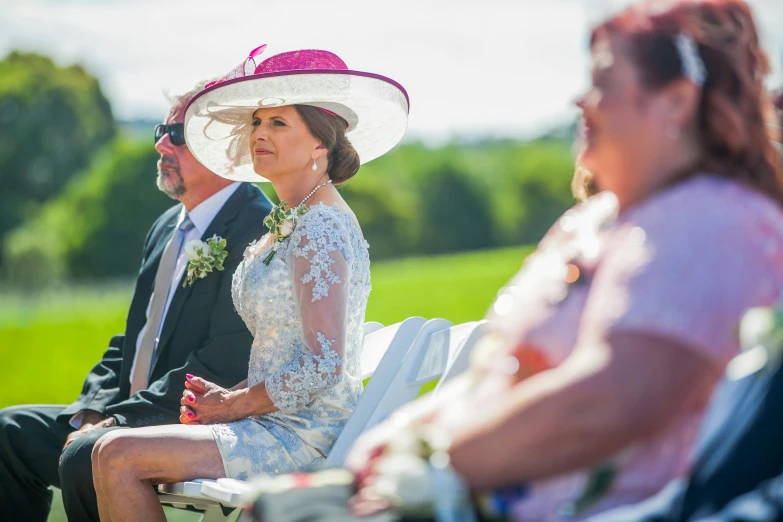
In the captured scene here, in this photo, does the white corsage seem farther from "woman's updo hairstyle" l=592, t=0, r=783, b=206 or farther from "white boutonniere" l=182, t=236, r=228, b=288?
"white boutonniere" l=182, t=236, r=228, b=288

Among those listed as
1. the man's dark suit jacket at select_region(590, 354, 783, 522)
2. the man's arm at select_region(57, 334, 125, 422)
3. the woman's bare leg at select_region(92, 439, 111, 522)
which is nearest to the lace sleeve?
the woman's bare leg at select_region(92, 439, 111, 522)

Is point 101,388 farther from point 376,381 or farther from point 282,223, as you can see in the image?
point 376,381

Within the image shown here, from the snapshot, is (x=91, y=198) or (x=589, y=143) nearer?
(x=589, y=143)

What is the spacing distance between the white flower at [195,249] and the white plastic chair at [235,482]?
0.82 m

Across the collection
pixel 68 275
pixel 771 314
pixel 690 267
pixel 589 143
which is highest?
pixel 589 143

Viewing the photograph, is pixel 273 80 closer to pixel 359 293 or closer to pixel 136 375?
pixel 359 293

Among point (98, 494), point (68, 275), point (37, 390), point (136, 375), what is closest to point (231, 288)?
point (136, 375)

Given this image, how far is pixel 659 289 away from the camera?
1933 mm

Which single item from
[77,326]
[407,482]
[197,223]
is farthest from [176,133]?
[77,326]

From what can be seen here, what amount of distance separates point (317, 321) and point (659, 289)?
1631 mm

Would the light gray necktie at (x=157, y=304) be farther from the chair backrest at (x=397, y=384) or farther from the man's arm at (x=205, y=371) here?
the chair backrest at (x=397, y=384)

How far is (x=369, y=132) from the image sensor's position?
4172 mm

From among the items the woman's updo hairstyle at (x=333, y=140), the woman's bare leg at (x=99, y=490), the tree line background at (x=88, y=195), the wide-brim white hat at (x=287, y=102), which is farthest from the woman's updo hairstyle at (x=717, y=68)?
the tree line background at (x=88, y=195)

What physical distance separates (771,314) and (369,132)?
2457 millimetres
